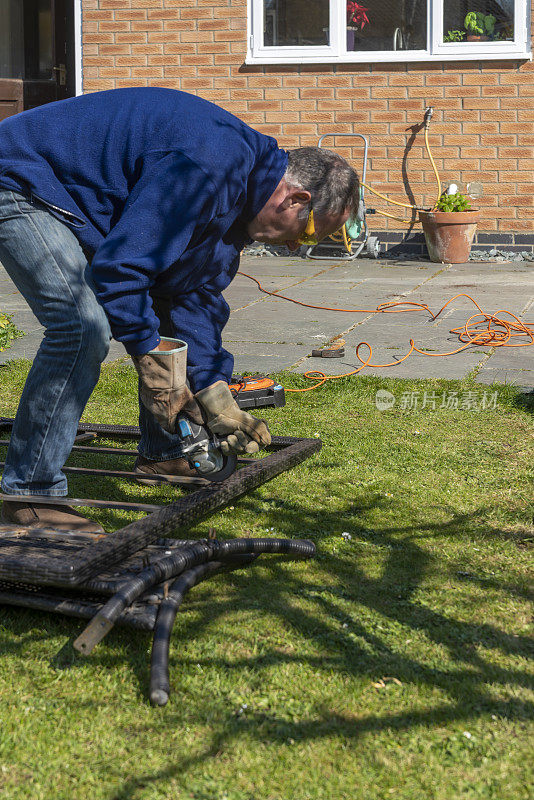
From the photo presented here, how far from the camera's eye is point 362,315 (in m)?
7.28

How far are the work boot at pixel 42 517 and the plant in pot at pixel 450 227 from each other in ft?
24.3

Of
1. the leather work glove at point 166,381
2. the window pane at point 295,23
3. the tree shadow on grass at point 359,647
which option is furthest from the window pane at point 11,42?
the tree shadow on grass at point 359,647

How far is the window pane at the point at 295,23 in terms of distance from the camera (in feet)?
34.1

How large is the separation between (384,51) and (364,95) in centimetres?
49

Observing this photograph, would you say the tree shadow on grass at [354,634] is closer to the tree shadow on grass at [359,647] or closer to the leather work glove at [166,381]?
the tree shadow on grass at [359,647]

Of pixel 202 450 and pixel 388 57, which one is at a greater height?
pixel 388 57

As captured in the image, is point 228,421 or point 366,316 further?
point 366,316

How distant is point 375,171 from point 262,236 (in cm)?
766

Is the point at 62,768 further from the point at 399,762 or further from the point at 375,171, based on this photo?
the point at 375,171

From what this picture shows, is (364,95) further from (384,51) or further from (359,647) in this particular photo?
(359,647)

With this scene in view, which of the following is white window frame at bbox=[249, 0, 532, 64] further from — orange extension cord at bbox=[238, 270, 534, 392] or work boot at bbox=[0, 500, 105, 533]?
work boot at bbox=[0, 500, 105, 533]

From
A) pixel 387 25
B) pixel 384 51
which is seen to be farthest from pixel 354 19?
pixel 384 51

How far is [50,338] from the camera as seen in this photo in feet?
9.96

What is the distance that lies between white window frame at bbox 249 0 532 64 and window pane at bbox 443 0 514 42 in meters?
0.08
